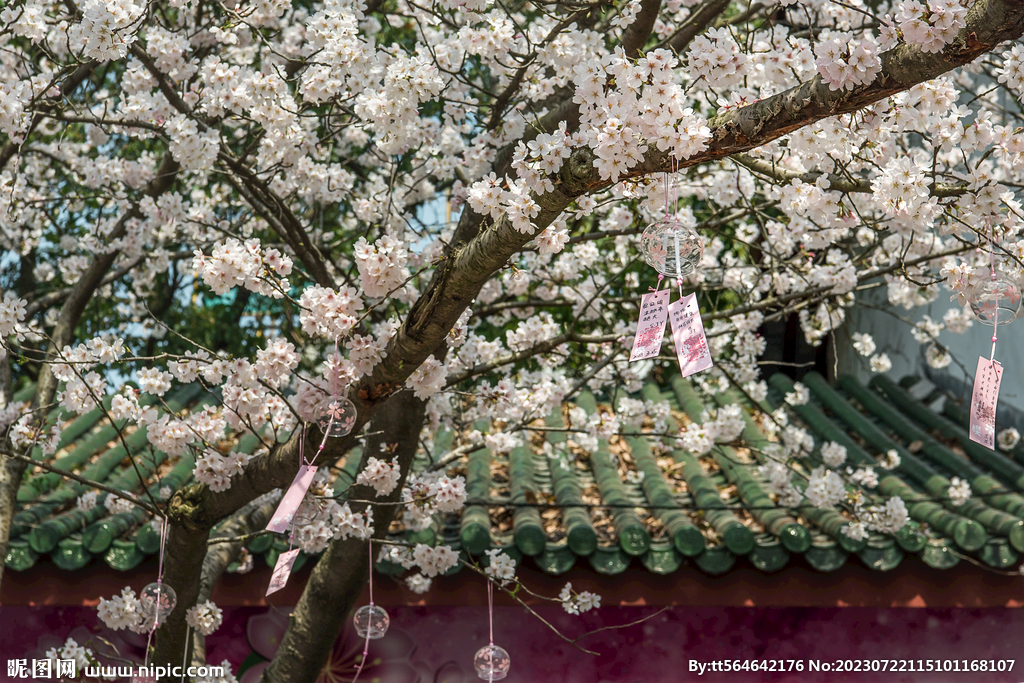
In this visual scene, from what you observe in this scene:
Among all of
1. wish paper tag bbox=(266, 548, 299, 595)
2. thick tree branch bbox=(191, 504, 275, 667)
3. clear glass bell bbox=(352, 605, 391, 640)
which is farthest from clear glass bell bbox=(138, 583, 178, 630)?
clear glass bell bbox=(352, 605, 391, 640)

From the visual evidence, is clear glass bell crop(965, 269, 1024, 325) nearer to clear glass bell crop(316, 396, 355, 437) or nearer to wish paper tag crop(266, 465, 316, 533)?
clear glass bell crop(316, 396, 355, 437)

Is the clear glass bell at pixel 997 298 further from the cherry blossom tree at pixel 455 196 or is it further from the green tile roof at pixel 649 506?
the green tile roof at pixel 649 506

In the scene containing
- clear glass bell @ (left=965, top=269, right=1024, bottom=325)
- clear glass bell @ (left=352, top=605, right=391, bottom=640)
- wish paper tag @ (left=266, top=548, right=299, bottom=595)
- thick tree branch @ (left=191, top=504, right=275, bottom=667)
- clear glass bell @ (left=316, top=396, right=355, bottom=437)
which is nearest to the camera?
clear glass bell @ (left=965, top=269, right=1024, bottom=325)

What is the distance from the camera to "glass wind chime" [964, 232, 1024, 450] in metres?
2.26

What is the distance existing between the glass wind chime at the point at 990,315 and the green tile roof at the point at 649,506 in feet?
5.21

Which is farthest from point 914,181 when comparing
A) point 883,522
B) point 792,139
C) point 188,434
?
point 188,434

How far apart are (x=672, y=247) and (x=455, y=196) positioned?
1427 mm

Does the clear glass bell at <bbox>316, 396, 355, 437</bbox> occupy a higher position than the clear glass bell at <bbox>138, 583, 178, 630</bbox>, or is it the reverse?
the clear glass bell at <bbox>316, 396, 355, 437</bbox>

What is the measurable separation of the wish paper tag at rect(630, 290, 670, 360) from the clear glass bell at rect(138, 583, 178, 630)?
191 centimetres


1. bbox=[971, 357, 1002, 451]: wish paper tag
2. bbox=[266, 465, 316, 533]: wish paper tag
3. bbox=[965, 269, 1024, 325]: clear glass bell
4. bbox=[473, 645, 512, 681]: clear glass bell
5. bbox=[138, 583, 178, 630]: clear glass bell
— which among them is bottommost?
bbox=[473, 645, 512, 681]: clear glass bell

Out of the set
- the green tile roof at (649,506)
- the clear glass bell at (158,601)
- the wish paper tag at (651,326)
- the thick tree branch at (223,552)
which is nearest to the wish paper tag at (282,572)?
the clear glass bell at (158,601)

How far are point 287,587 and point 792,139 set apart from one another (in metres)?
3.04

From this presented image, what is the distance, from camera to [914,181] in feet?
7.49

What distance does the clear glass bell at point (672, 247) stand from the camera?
225 cm
